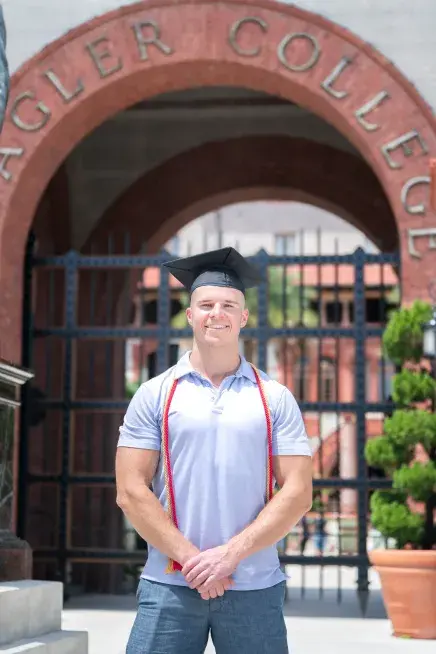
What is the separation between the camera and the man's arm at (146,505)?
10.3 ft

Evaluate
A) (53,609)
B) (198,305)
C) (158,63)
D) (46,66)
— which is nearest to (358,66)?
(158,63)

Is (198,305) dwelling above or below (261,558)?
above

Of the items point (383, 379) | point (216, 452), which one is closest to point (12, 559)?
point (216, 452)

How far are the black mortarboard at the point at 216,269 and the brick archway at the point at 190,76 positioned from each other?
645cm

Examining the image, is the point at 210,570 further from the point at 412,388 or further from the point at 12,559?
the point at 412,388

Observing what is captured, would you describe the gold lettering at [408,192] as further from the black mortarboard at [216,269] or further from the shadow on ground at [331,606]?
the black mortarboard at [216,269]

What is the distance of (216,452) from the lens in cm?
325

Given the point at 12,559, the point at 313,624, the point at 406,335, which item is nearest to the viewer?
the point at 12,559

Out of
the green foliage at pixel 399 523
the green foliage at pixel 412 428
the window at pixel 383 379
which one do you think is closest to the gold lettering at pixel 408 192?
the window at pixel 383 379

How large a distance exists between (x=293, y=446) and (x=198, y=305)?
547mm

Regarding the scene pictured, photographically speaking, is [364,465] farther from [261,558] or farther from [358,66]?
[261,558]

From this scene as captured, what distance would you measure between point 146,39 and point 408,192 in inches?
112

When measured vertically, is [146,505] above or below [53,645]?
above

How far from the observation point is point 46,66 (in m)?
10.2
